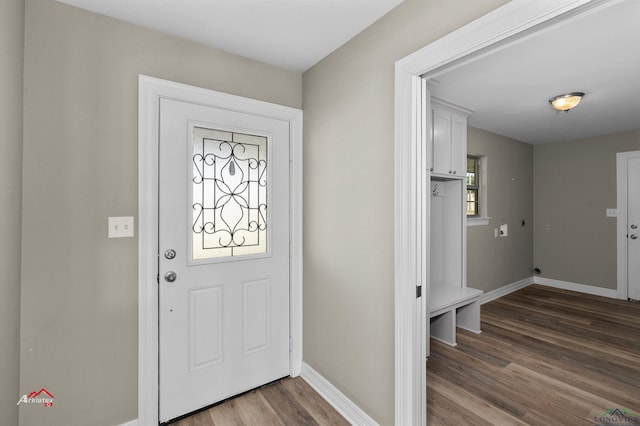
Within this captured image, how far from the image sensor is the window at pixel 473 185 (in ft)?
13.9

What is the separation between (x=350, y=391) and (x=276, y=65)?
2.37 metres

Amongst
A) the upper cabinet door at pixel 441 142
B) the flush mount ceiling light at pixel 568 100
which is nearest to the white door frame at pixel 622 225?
the flush mount ceiling light at pixel 568 100

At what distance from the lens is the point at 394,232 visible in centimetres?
166

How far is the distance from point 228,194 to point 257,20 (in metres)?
1.08

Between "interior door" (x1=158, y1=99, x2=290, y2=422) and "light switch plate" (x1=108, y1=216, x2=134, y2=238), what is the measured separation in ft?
0.54

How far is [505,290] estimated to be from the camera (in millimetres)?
4645

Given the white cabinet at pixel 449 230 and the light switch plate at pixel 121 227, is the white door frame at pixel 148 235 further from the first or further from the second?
the white cabinet at pixel 449 230

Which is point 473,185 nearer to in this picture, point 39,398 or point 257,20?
point 257,20

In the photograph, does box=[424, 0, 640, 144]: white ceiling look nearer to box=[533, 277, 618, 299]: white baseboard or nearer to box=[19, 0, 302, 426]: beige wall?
box=[19, 0, 302, 426]: beige wall

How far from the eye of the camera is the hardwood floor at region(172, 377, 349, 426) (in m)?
1.90

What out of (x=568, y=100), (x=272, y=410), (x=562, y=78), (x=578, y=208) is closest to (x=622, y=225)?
(x=578, y=208)

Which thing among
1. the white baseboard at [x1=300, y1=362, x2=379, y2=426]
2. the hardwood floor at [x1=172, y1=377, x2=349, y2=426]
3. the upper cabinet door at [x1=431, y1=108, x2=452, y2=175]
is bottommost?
the hardwood floor at [x1=172, y1=377, x2=349, y2=426]

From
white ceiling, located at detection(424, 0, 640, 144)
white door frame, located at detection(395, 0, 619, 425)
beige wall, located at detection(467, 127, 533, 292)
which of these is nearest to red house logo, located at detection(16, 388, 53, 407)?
white door frame, located at detection(395, 0, 619, 425)

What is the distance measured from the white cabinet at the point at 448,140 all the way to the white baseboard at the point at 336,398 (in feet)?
6.88
